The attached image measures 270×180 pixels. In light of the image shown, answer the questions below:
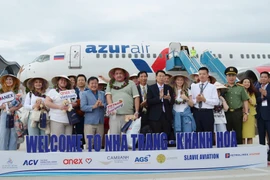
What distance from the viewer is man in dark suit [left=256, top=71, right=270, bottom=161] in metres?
5.94

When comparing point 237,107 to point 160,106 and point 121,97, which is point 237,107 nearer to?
A: point 160,106

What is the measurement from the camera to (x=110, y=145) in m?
4.86

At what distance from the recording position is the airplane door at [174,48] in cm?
1469

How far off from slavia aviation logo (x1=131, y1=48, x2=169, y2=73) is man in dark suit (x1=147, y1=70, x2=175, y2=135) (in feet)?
29.7

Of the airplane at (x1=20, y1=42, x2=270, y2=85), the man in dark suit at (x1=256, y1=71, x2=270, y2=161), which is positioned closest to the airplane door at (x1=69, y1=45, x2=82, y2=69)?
the airplane at (x1=20, y1=42, x2=270, y2=85)

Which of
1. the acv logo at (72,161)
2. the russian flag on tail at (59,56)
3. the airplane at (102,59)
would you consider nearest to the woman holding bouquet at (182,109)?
the acv logo at (72,161)

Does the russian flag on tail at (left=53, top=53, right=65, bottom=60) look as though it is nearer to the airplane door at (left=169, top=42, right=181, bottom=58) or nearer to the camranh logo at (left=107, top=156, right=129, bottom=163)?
the airplane door at (left=169, top=42, right=181, bottom=58)

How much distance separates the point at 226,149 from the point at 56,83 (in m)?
2.89

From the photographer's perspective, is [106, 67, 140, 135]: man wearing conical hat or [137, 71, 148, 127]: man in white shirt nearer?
[106, 67, 140, 135]: man wearing conical hat

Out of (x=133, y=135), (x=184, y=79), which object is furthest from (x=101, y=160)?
(x=184, y=79)

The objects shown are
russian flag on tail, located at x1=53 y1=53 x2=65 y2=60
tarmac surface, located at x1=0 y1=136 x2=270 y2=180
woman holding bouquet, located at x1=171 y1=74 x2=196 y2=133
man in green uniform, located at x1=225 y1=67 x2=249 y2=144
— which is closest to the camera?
tarmac surface, located at x1=0 y1=136 x2=270 y2=180

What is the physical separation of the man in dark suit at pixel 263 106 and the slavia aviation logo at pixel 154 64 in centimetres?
855

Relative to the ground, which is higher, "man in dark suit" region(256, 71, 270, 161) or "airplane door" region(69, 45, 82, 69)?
"airplane door" region(69, 45, 82, 69)

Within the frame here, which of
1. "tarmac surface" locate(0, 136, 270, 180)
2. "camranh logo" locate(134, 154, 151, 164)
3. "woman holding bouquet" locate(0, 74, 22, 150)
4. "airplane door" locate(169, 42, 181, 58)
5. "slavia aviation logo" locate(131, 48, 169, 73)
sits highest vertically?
"airplane door" locate(169, 42, 181, 58)
